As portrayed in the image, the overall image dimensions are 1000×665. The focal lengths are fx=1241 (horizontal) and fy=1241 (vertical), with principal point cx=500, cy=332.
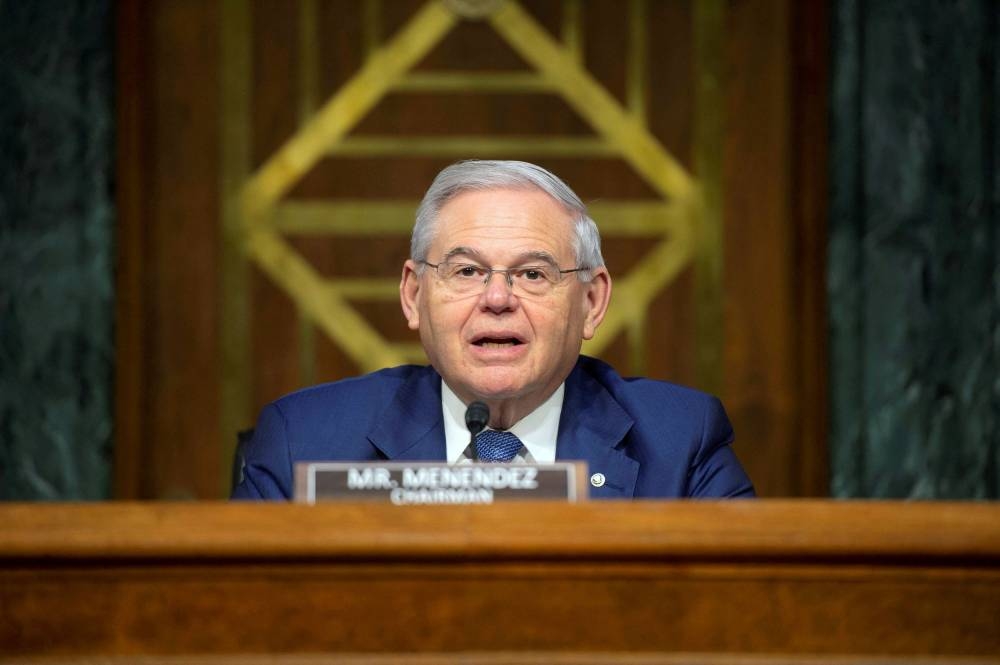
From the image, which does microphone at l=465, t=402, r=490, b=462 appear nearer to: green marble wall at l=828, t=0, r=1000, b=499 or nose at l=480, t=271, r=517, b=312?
nose at l=480, t=271, r=517, b=312

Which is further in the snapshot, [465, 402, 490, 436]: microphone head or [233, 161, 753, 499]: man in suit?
[233, 161, 753, 499]: man in suit

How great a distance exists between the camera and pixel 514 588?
1137mm

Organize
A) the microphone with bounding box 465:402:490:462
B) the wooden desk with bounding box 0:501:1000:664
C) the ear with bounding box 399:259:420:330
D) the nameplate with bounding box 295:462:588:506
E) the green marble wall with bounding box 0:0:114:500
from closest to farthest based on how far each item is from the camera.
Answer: the wooden desk with bounding box 0:501:1000:664 < the nameplate with bounding box 295:462:588:506 < the microphone with bounding box 465:402:490:462 < the ear with bounding box 399:259:420:330 < the green marble wall with bounding box 0:0:114:500

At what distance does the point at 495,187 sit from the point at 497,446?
0.41 metres

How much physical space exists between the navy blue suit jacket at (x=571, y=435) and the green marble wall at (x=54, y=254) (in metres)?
1.25

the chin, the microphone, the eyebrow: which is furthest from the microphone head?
the eyebrow

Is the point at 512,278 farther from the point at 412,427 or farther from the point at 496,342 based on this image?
the point at 412,427

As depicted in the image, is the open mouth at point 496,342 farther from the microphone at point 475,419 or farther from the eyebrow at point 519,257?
the microphone at point 475,419

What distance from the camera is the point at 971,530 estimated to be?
3.72 feet

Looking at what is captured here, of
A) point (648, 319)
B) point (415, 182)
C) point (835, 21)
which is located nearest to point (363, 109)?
point (415, 182)

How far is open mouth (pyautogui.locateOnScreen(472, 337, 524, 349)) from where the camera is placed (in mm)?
1905

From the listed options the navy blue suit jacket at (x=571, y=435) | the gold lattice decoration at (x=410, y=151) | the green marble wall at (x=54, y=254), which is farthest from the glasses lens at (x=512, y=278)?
the green marble wall at (x=54, y=254)

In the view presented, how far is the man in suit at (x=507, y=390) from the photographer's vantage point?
6.24 ft

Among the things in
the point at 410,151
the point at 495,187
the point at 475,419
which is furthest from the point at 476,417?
the point at 410,151
